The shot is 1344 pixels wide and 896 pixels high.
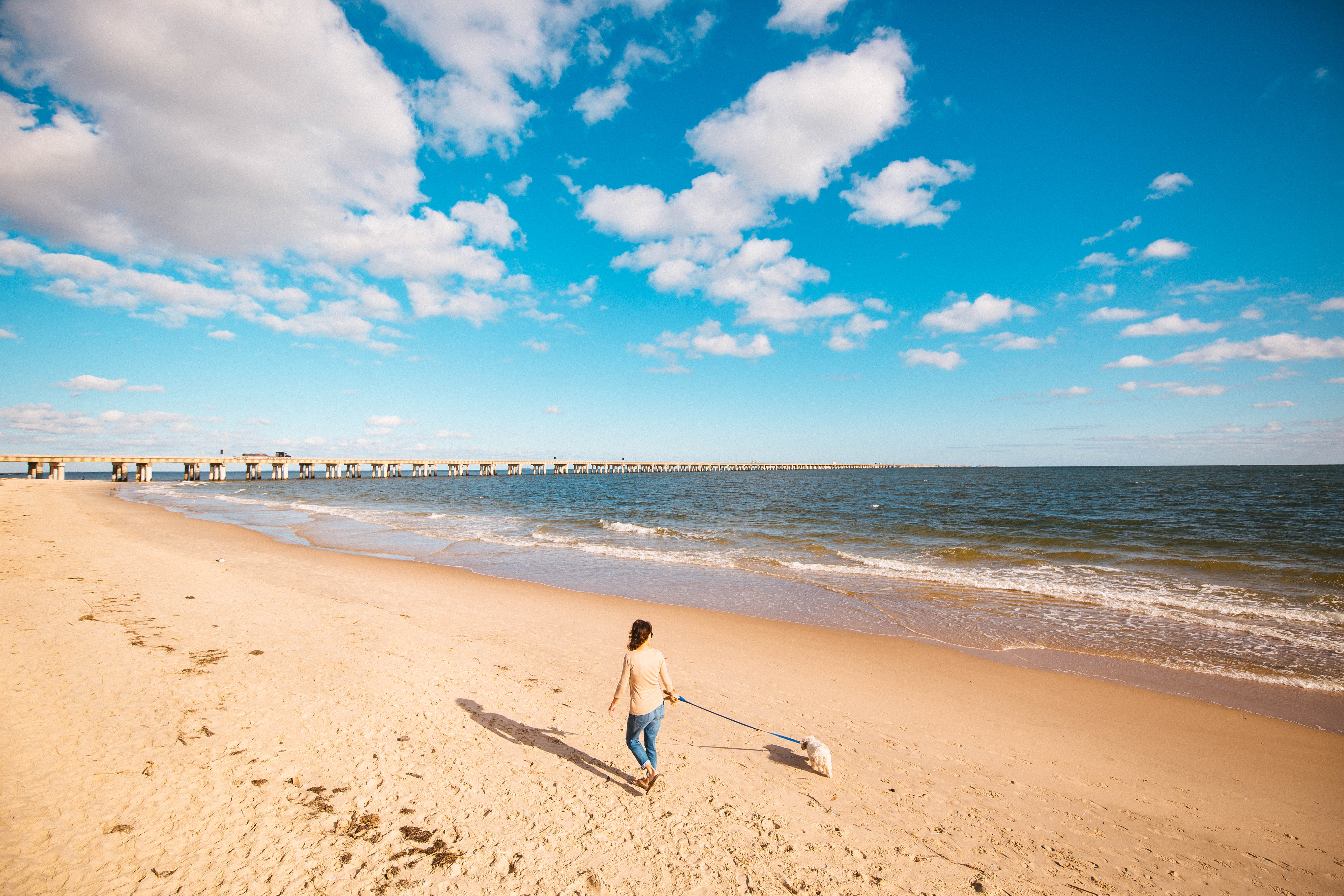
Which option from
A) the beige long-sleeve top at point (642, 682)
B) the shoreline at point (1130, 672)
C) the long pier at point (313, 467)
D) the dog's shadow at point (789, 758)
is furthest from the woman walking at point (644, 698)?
the long pier at point (313, 467)

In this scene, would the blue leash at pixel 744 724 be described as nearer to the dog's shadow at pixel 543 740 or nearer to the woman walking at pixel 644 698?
the woman walking at pixel 644 698

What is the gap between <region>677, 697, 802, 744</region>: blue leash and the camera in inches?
223

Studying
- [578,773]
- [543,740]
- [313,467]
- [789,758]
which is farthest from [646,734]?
[313,467]

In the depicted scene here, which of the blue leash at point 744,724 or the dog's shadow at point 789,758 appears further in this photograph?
the blue leash at point 744,724

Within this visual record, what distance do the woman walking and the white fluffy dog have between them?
4.98 feet

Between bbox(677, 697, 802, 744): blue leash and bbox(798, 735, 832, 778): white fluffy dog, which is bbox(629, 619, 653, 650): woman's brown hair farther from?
bbox(798, 735, 832, 778): white fluffy dog

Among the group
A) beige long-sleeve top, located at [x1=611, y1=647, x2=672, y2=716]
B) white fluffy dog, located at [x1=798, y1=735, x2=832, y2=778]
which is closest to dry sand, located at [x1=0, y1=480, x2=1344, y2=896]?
white fluffy dog, located at [x1=798, y1=735, x2=832, y2=778]

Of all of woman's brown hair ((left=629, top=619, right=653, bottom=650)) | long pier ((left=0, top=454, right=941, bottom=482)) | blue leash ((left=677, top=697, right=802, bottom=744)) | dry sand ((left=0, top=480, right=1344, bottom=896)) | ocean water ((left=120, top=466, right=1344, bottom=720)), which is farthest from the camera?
long pier ((left=0, top=454, right=941, bottom=482))

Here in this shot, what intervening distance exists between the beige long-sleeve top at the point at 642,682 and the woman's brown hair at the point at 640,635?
65 mm

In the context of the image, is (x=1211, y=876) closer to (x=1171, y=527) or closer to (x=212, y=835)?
(x=212, y=835)

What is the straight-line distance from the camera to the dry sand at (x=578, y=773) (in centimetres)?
372

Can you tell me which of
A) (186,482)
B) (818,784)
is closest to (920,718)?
(818,784)

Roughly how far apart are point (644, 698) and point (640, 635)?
0.60m

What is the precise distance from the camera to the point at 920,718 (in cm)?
671
